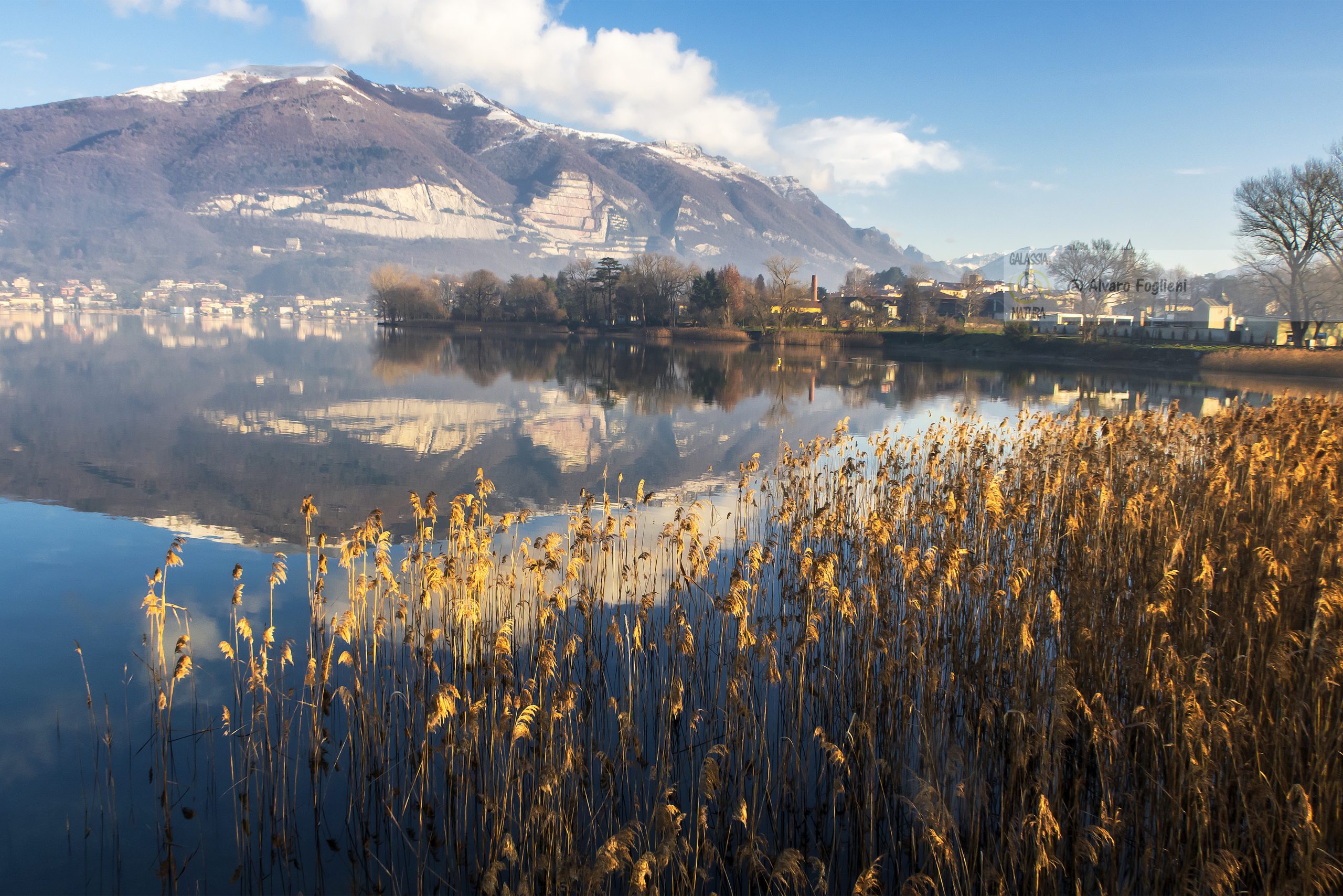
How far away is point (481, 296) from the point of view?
388 feet

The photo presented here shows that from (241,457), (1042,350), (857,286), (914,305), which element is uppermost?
(857,286)

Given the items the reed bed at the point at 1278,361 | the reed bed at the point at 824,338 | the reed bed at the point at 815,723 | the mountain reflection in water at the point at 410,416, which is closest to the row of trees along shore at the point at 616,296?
the reed bed at the point at 824,338

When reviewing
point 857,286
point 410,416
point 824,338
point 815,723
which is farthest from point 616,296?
point 815,723

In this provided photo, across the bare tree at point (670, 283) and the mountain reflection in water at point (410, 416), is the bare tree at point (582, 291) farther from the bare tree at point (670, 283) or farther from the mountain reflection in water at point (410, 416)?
the mountain reflection in water at point (410, 416)

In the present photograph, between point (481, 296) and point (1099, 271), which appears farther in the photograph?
point (481, 296)

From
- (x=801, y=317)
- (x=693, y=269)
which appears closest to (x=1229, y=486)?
(x=801, y=317)

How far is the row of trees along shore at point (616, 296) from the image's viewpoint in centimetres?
9875

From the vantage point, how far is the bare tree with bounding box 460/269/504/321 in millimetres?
117875

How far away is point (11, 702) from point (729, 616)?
6456 millimetres

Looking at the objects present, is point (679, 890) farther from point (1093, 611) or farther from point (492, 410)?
point (492, 410)

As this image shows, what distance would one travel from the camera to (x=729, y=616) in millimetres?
7934

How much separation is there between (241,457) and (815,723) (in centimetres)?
1693

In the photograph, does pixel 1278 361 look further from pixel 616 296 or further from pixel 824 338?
pixel 616 296

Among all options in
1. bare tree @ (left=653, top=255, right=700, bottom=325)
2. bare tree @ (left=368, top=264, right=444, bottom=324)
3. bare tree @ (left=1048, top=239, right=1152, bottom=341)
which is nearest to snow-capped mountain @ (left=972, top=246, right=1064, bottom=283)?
bare tree @ (left=1048, top=239, right=1152, bottom=341)
